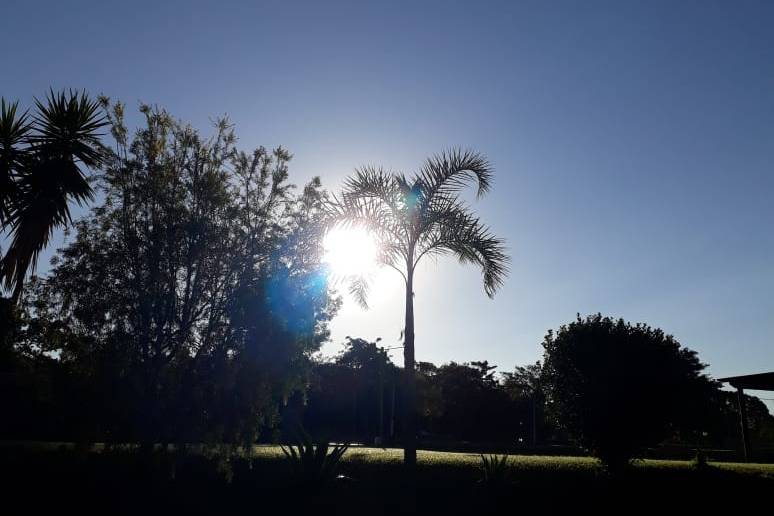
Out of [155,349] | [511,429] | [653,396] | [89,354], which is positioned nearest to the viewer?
[89,354]

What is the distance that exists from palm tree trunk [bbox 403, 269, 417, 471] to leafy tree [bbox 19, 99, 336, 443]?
183 cm

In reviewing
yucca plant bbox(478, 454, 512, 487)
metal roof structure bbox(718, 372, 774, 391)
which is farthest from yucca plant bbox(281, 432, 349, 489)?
metal roof structure bbox(718, 372, 774, 391)

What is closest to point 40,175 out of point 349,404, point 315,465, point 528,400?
point 315,465

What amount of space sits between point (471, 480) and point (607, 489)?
2.96 metres

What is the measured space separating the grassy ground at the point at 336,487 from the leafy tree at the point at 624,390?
2.64 ft

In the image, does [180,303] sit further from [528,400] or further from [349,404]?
[528,400]

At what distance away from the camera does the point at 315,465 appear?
11867mm

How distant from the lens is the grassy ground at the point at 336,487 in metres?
11.5

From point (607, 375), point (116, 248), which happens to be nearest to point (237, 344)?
point (116, 248)

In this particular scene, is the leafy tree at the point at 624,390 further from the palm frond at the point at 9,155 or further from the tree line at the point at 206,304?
the palm frond at the point at 9,155

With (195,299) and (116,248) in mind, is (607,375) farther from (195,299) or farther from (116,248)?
(116,248)

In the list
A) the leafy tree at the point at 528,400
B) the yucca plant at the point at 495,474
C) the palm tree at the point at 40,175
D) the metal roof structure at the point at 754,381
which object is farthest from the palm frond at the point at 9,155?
the leafy tree at the point at 528,400

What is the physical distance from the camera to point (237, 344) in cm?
1190

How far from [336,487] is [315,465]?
62cm
